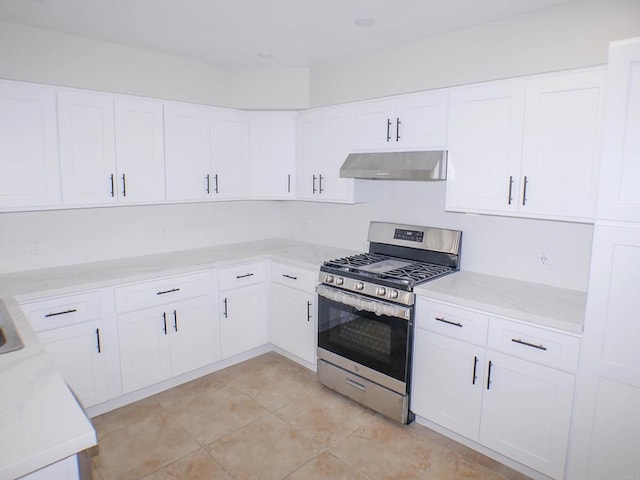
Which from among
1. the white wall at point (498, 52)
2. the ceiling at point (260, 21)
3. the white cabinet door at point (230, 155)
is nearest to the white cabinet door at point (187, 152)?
the white cabinet door at point (230, 155)

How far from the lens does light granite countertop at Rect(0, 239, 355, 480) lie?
1.08m

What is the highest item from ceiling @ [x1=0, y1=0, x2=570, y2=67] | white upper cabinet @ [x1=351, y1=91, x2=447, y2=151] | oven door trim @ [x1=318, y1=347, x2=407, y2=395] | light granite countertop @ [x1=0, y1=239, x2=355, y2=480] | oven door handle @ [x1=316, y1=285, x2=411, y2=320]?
ceiling @ [x1=0, y1=0, x2=570, y2=67]

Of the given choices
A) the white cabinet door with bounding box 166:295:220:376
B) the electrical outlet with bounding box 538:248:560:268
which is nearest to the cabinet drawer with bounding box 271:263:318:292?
the white cabinet door with bounding box 166:295:220:376

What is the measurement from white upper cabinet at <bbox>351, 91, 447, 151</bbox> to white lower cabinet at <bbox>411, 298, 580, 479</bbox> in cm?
114

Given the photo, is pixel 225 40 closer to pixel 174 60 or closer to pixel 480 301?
pixel 174 60

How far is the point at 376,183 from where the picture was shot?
3.55m

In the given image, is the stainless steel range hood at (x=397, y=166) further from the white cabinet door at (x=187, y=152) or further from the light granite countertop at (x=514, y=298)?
the white cabinet door at (x=187, y=152)

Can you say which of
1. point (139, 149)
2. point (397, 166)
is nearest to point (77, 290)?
point (139, 149)

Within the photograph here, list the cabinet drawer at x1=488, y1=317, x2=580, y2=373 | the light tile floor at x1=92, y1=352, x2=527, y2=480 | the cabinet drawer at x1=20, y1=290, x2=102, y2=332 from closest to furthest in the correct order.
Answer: the cabinet drawer at x1=488, y1=317, x2=580, y2=373, the light tile floor at x1=92, y1=352, x2=527, y2=480, the cabinet drawer at x1=20, y1=290, x2=102, y2=332

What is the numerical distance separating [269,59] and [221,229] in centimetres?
170

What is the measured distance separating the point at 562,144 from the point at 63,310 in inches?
125

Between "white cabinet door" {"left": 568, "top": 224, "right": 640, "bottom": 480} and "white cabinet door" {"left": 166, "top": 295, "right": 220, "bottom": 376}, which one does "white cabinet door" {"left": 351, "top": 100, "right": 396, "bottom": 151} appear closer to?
"white cabinet door" {"left": 568, "top": 224, "right": 640, "bottom": 480}

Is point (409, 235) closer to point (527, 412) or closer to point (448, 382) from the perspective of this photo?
point (448, 382)

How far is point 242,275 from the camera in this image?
141 inches
